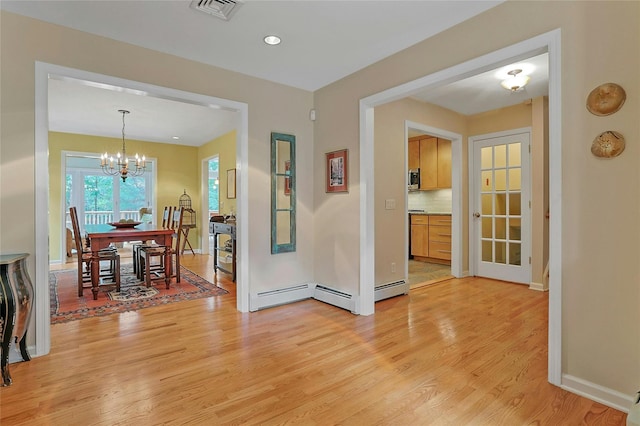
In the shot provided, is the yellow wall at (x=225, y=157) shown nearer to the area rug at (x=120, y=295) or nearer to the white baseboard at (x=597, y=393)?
the area rug at (x=120, y=295)

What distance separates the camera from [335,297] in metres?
3.51

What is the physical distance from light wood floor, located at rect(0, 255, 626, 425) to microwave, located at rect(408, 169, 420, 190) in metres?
3.50

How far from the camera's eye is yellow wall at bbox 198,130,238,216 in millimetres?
6172

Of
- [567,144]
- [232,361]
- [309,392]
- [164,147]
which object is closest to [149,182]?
[164,147]

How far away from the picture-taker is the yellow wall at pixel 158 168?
623cm

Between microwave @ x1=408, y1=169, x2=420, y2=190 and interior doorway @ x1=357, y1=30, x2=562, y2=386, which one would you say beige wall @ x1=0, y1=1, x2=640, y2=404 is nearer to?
interior doorway @ x1=357, y1=30, x2=562, y2=386

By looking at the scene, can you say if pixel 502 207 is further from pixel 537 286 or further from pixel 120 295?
pixel 120 295

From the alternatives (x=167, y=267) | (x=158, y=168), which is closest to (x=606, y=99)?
(x=167, y=267)

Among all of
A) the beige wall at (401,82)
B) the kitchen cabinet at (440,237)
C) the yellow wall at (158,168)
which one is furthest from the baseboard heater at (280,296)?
the yellow wall at (158,168)

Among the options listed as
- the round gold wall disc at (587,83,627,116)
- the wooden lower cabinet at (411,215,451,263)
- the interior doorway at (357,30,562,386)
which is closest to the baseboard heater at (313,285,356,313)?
the interior doorway at (357,30,562,386)

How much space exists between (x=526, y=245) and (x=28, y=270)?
5331 mm

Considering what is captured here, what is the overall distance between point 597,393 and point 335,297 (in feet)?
7.21

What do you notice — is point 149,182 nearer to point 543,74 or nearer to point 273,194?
point 273,194

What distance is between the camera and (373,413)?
66.6 inches
